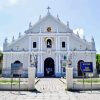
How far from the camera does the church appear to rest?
2010 inches

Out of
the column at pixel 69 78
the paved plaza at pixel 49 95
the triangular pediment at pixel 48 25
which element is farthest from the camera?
the triangular pediment at pixel 48 25

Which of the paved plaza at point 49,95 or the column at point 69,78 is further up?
the column at point 69,78

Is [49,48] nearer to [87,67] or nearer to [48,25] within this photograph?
[48,25]

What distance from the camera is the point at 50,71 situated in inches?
2082

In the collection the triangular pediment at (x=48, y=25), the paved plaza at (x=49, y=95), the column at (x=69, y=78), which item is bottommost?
the paved plaza at (x=49, y=95)

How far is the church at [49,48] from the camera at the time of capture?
5106cm

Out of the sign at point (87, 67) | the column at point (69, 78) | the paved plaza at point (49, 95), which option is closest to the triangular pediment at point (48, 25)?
the column at point (69, 78)

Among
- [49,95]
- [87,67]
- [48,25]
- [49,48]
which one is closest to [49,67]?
[49,48]

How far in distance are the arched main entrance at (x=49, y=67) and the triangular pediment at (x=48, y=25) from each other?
19.4ft

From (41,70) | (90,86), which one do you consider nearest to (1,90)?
(90,86)

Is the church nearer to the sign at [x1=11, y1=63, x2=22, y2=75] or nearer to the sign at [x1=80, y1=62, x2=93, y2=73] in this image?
the sign at [x1=11, y1=63, x2=22, y2=75]

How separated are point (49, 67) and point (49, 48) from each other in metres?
4.20

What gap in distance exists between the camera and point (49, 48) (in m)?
51.3

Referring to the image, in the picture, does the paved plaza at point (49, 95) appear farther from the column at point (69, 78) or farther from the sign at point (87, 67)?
the sign at point (87, 67)
